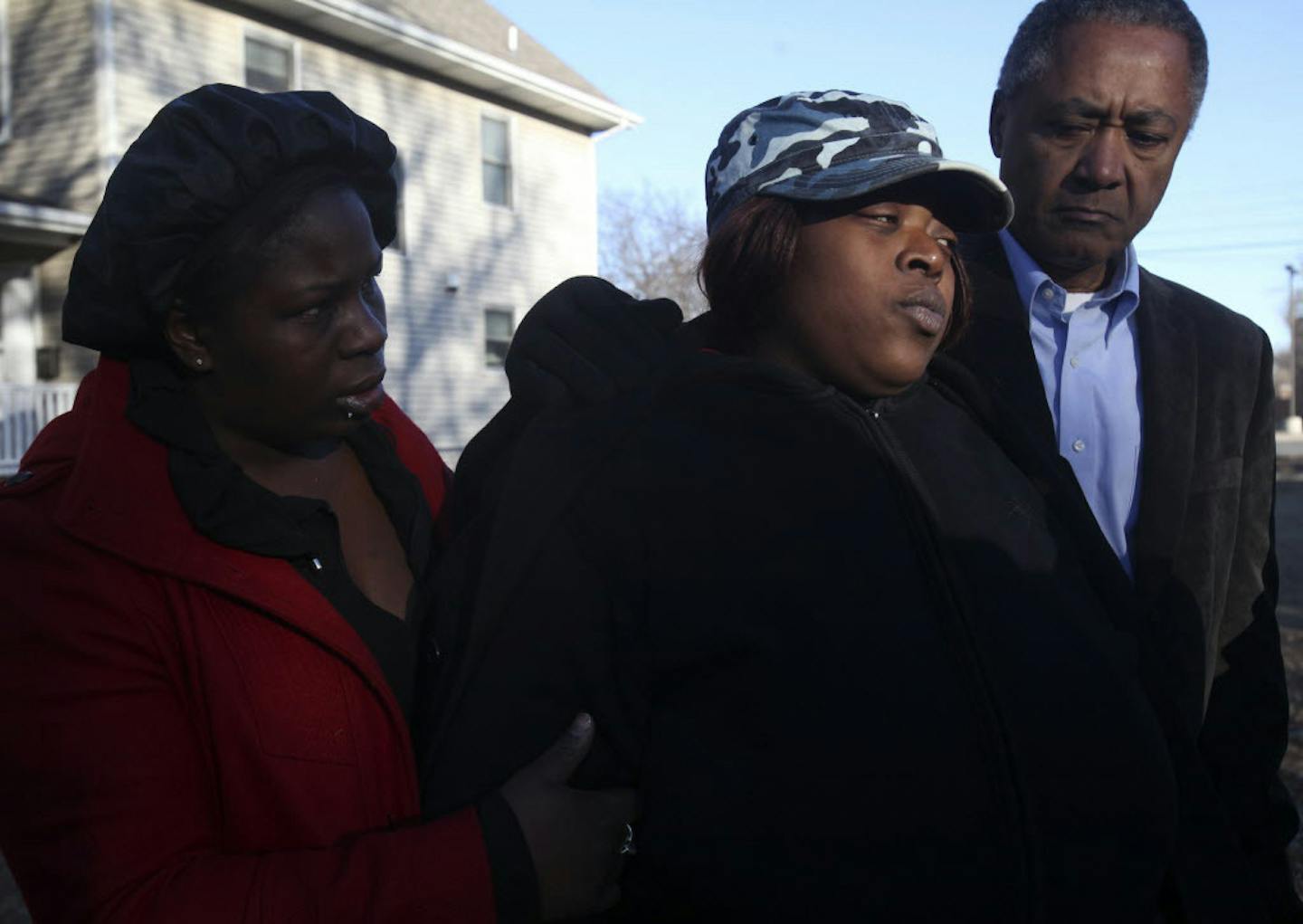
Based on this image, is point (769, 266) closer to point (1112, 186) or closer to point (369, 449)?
point (369, 449)

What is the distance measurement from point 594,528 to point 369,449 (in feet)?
2.25

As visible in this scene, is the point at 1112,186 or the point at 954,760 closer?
the point at 954,760

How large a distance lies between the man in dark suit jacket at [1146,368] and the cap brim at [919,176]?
20.2 inches

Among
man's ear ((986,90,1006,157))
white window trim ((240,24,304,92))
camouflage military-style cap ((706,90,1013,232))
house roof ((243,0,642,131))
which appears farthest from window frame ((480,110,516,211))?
camouflage military-style cap ((706,90,1013,232))

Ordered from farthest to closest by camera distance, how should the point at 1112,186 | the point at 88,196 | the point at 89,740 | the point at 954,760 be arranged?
the point at 88,196, the point at 1112,186, the point at 954,760, the point at 89,740

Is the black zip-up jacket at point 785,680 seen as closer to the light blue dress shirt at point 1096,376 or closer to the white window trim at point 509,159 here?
the light blue dress shirt at point 1096,376

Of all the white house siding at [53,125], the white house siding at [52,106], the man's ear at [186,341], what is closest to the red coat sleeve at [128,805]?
the man's ear at [186,341]

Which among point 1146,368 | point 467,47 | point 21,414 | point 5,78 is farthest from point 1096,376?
point 467,47

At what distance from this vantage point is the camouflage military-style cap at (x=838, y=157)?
180 centimetres

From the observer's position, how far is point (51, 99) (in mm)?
13531

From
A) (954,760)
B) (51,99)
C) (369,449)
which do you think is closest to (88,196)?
(51,99)

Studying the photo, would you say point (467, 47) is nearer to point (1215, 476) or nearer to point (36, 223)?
point (36, 223)

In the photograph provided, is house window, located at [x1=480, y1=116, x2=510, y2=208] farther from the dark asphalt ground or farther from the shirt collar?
the shirt collar

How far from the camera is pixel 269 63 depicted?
15070 mm
